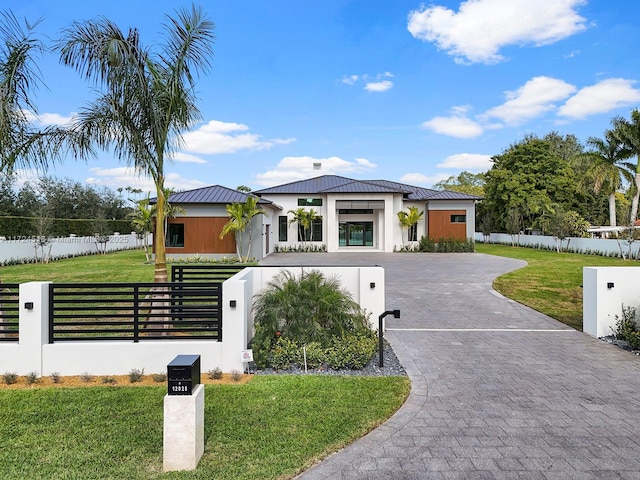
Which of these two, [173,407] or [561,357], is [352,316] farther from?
[173,407]

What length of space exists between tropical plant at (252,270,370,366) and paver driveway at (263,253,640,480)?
108cm

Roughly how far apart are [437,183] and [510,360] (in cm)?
7292

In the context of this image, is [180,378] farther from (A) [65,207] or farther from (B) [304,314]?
(A) [65,207]

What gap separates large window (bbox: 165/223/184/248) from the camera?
75.4 ft

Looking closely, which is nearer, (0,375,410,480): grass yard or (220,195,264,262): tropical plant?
(0,375,410,480): grass yard

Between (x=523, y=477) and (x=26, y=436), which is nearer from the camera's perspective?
(x=523, y=477)

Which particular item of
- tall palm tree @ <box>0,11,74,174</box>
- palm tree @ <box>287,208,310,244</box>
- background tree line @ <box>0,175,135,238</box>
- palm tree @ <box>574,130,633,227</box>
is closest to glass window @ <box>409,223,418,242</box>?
palm tree @ <box>287,208,310,244</box>

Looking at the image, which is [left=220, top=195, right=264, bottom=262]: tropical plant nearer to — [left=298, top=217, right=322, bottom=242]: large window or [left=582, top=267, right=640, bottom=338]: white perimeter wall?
[left=298, top=217, right=322, bottom=242]: large window

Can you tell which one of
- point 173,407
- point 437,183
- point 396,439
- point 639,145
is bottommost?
point 396,439

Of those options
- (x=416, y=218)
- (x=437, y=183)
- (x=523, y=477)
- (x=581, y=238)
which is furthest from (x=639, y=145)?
(x=437, y=183)

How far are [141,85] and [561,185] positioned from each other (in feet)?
131

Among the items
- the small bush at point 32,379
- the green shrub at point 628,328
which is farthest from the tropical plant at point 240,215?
the green shrub at point 628,328

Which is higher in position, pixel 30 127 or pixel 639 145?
pixel 639 145

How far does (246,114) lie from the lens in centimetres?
2089
